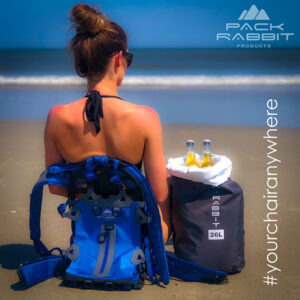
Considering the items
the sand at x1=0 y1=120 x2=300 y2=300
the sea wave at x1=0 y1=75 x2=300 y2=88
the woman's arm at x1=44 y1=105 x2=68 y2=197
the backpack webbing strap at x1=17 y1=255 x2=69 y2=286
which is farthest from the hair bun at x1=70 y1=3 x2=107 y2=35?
the sea wave at x1=0 y1=75 x2=300 y2=88

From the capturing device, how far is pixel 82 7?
2396mm

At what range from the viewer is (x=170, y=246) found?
10.5 feet

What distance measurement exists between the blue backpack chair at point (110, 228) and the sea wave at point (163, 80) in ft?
29.7

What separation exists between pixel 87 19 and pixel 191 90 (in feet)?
27.1

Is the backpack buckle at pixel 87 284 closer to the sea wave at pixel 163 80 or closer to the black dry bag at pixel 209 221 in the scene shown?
→ the black dry bag at pixel 209 221

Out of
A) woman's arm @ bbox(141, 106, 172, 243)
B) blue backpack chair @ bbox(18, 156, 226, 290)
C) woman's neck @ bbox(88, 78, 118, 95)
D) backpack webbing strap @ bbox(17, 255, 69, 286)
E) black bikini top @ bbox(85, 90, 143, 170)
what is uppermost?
woman's neck @ bbox(88, 78, 118, 95)

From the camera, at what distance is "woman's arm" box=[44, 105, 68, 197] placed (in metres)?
2.49

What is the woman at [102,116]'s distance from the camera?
242 cm

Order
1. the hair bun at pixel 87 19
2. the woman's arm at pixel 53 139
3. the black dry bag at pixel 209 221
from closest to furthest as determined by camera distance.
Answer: the hair bun at pixel 87 19 → the woman's arm at pixel 53 139 → the black dry bag at pixel 209 221

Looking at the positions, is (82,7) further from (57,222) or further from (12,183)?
(12,183)

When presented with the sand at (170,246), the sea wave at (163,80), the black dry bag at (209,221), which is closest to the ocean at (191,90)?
the sea wave at (163,80)

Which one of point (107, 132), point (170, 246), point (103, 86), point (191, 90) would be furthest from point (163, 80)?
point (107, 132)

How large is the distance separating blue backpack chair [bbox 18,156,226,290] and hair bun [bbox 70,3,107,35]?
65 cm

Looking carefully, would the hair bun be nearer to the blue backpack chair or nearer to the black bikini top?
the black bikini top
